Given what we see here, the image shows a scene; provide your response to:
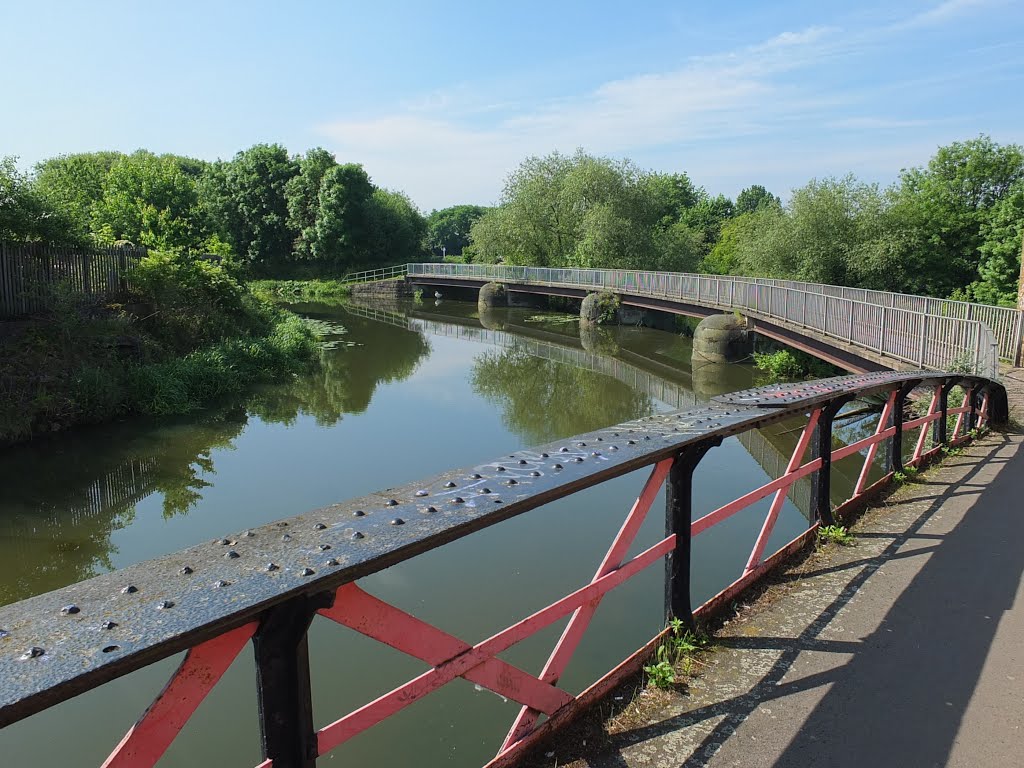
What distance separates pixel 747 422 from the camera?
3.51 meters

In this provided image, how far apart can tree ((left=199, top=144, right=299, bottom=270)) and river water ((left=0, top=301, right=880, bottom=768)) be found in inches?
1566

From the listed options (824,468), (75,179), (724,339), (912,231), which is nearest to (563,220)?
(912,231)

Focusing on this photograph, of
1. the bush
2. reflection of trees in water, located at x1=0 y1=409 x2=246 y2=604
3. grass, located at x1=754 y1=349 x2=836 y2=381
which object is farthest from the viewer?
the bush

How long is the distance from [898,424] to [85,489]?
32.8 feet

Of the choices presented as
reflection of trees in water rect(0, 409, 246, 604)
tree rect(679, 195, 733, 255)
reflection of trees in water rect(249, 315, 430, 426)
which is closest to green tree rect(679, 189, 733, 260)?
tree rect(679, 195, 733, 255)

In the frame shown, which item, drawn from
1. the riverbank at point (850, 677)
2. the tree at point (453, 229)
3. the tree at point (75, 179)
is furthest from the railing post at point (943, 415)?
the tree at point (453, 229)

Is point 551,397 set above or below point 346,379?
below

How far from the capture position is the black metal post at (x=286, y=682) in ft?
5.74

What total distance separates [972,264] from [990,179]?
15.0 ft

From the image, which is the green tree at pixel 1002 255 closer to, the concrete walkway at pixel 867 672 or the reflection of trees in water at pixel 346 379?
the reflection of trees in water at pixel 346 379

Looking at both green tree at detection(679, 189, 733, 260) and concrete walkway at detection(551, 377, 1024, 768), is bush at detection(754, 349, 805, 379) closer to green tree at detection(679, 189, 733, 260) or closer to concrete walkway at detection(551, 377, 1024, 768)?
concrete walkway at detection(551, 377, 1024, 768)

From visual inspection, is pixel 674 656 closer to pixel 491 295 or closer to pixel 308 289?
pixel 491 295

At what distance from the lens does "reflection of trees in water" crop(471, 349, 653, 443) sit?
15.2m

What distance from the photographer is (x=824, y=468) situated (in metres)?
4.64
